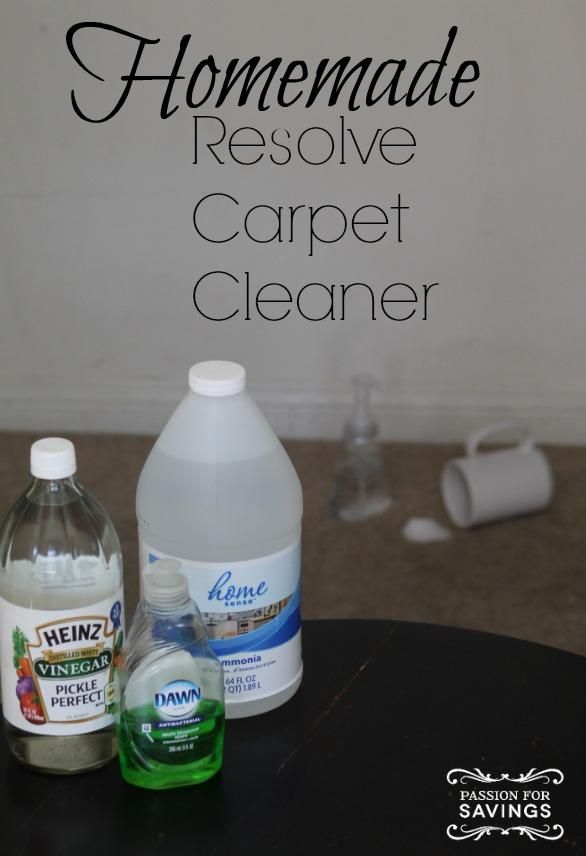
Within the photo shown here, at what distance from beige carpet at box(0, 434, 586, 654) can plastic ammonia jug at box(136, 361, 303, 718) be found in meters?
0.95

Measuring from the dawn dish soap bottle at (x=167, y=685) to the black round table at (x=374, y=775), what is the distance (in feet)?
0.12

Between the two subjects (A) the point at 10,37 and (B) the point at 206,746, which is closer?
(B) the point at 206,746

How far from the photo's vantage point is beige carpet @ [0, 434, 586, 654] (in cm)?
186

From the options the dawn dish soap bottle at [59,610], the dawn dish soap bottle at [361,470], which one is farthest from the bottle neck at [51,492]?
the dawn dish soap bottle at [361,470]

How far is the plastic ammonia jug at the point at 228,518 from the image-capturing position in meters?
0.83

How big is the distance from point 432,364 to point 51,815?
169 centimetres

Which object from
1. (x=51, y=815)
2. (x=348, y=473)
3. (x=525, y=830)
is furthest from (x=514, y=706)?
(x=348, y=473)

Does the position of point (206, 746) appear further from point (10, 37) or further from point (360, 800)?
point (10, 37)

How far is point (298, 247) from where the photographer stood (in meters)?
2.21

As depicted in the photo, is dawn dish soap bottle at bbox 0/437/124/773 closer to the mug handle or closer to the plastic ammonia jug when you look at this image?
the plastic ammonia jug

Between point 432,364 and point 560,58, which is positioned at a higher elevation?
point 560,58

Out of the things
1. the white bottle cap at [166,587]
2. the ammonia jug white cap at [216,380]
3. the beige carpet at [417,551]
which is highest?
the ammonia jug white cap at [216,380]

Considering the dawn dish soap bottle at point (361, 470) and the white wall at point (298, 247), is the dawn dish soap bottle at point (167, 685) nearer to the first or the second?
the dawn dish soap bottle at point (361, 470)

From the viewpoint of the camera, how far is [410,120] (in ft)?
6.95
